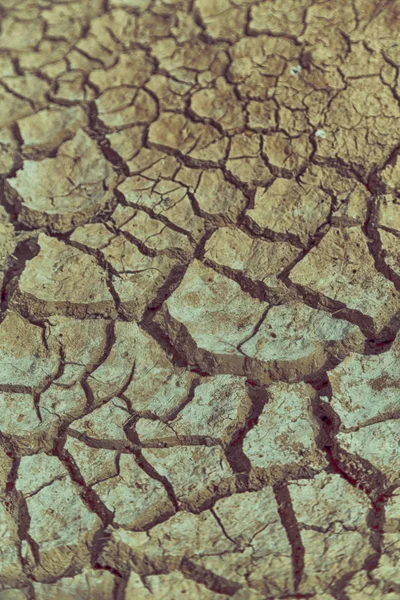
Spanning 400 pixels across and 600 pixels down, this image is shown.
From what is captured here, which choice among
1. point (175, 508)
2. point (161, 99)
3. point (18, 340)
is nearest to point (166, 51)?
point (161, 99)

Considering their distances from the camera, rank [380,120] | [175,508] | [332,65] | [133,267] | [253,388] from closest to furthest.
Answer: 1. [175,508]
2. [253,388]
3. [133,267]
4. [380,120]
5. [332,65]

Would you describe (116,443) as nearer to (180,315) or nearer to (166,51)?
(180,315)

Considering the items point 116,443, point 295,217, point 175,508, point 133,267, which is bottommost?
point 175,508

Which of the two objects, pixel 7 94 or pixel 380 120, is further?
pixel 7 94

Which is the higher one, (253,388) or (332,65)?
(332,65)

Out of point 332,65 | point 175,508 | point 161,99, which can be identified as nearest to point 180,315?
point 175,508

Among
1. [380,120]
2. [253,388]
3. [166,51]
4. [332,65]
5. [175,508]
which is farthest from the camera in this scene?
[166,51]

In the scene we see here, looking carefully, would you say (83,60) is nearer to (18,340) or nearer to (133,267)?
(133,267)
